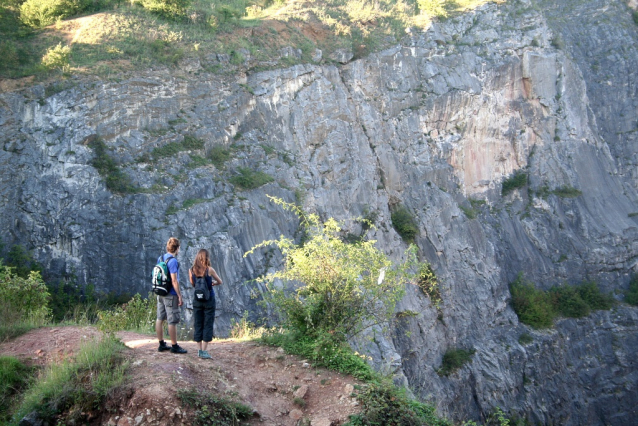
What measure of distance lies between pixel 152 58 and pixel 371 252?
13.0 meters

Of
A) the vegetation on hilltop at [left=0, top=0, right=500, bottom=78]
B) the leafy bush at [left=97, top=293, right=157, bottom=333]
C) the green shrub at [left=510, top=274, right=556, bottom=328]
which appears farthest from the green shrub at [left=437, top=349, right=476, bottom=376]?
the leafy bush at [left=97, top=293, right=157, bottom=333]

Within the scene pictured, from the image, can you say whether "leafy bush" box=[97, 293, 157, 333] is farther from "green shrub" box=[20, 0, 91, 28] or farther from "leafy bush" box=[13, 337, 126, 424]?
"green shrub" box=[20, 0, 91, 28]

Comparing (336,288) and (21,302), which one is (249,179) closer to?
(21,302)

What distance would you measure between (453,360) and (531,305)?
5.56 metres

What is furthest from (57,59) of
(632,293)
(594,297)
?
(632,293)

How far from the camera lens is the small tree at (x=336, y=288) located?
22.0 ft

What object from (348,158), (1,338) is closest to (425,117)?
(348,158)

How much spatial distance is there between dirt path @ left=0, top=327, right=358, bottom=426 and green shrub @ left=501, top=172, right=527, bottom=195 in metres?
21.7

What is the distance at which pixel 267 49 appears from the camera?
20.1 metres

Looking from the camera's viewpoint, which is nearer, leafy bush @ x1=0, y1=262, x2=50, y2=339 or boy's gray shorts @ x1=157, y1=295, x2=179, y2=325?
boy's gray shorts @ x1=157, y1=295, x2=179, y2=325

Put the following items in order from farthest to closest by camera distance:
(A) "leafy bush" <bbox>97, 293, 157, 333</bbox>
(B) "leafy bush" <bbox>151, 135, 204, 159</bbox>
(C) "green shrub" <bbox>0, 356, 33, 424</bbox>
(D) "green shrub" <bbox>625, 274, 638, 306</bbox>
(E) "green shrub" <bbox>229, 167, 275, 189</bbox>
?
(D) "green shrub" <bbox>625, 274, 638, 306</bbox>
(E) "green shrub" <bbox>229, 167, 275, 189</bbox>
(B) "leafy bush" <bbox>151, 135, 204, 159</bbox>
(A) "leafy bush" <bbox>97, 293, 157, 333</bbox>
(C) "green shrub" <bbox>0, 356, 33, 424</bbox>

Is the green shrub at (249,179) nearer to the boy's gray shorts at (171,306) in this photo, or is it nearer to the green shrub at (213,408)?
the boy's gray shorts at (171,306)

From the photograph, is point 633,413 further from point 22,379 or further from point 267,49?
point 22,379

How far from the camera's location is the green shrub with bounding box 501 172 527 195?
25.9m
